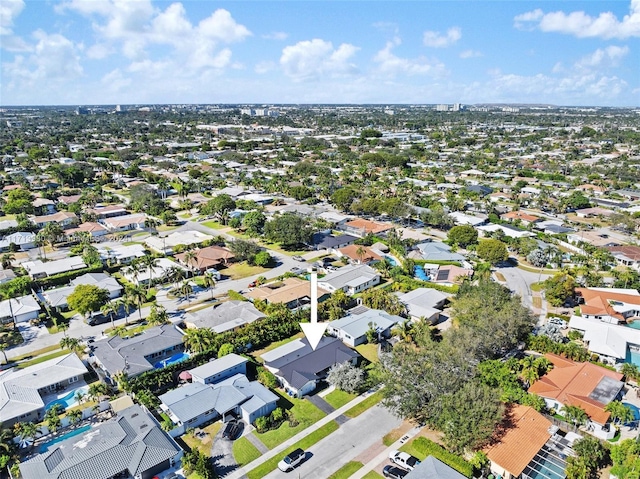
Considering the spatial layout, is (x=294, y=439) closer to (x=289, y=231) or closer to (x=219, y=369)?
(x=219, y=369)

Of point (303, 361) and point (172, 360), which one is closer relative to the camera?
point (303, 361)

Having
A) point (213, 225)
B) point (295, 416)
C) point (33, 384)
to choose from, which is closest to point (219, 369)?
point (295, 416)

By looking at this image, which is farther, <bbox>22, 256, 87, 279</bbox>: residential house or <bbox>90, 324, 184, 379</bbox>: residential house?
<bbox>22, 256, 87, 279</bbox>: residential house

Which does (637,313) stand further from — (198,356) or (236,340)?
(198,356)

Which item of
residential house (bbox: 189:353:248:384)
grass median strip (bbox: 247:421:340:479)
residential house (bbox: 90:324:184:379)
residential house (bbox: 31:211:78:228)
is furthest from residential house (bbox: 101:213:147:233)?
grass median strip (bbox: 247:421:340:479)

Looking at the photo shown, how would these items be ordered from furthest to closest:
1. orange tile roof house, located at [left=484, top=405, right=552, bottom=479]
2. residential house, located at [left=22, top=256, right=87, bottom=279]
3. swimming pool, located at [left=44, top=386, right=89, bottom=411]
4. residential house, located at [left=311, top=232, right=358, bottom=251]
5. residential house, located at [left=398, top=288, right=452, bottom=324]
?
residential house, located at [left=311, top=232, right=358, bottom=251]
residential house, located at [left=22, top=256, right=87, bottom=279]
residential house, located at [left=398, top=288, right=452, bottom=324]
swimming pool, located at [left=44, top=386, right=89, bottom=411]
orange tile roof house, located at [left=484, top=405, right=552, bottom=479]

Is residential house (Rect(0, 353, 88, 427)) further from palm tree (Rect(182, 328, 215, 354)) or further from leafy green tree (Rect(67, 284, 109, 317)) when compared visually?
palm tree (Rect(182, 328, 215, 354))

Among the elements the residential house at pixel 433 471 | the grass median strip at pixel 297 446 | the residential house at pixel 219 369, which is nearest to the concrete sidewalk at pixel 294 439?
the grass median strip at pixel 297 446
